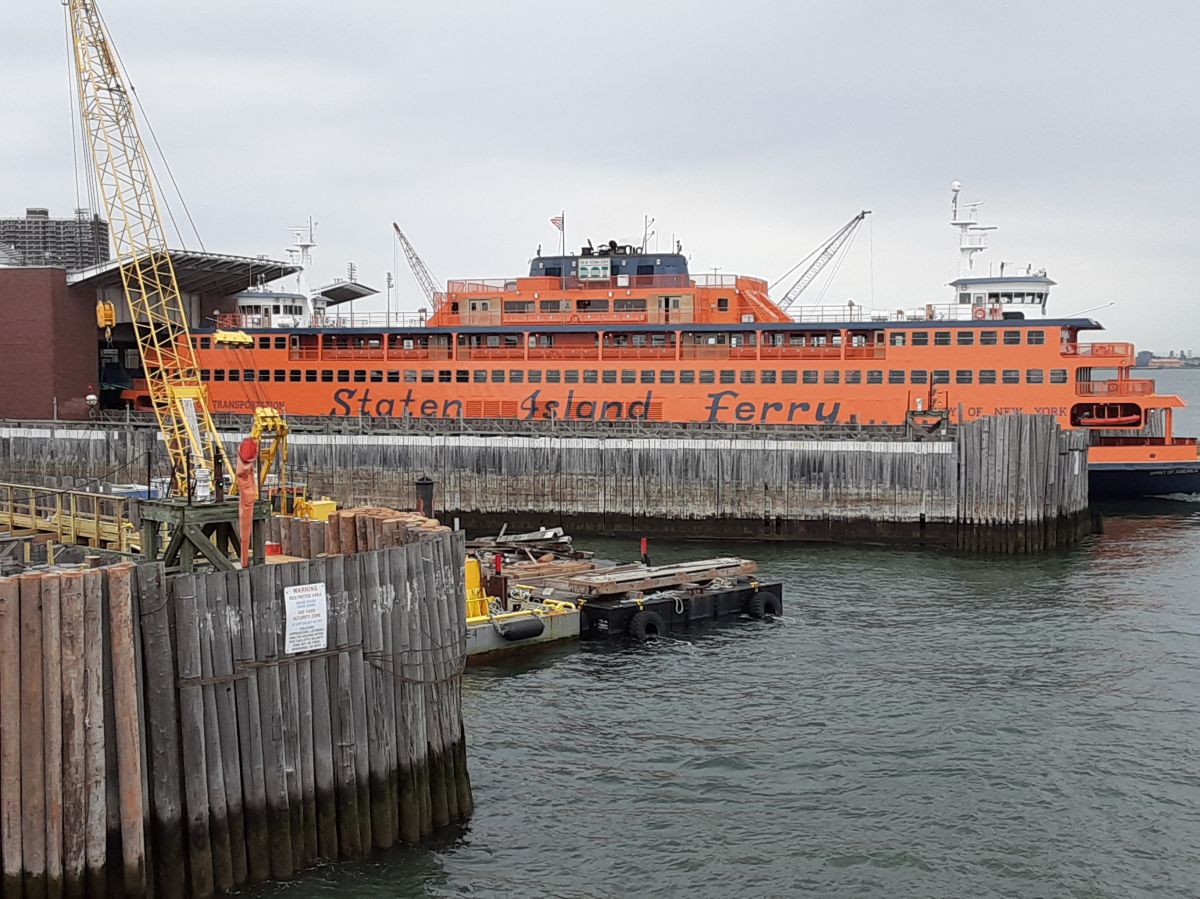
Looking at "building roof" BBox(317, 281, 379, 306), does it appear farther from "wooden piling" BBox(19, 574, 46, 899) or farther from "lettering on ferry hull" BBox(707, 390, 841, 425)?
"wooden piling" BBox(19, 574, 46, 899)

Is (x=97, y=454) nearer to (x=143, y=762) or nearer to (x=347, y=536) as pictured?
(x=347, y=536)

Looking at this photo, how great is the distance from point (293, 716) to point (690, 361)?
46.3 m

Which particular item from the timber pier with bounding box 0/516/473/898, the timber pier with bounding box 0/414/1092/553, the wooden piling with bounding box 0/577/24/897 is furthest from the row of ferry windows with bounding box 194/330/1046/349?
the wooden piling with bounding box 0/577/24/897

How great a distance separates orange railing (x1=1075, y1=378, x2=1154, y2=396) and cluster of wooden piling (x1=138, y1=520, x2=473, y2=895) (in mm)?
44891

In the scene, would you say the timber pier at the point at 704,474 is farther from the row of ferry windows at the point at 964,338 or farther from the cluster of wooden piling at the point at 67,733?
the cluster of wooden piling at the point at 67,733

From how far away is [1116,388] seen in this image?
54.6 m

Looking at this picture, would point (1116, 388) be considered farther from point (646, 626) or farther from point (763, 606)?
point (646, 626)

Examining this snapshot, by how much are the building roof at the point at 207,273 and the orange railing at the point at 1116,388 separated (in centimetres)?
4318

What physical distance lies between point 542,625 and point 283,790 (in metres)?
14.5

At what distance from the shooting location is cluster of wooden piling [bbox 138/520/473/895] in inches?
545

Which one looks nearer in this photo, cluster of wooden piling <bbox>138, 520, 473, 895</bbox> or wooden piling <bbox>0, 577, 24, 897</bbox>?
wooden piling <bbox>0, 577, 24, 897</bbox>

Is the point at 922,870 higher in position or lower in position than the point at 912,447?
lower

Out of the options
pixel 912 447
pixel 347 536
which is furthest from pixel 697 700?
pixel 912 447

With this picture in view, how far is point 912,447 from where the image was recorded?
48125 mm
